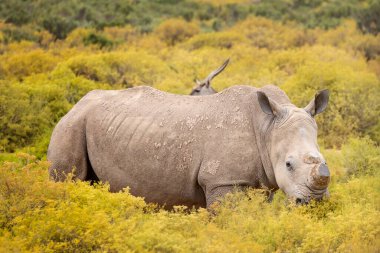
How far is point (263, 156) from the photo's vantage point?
6.48 meters

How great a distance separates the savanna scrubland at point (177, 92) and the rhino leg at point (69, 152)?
34 cm

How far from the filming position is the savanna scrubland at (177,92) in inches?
201

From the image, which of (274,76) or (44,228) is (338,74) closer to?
(274,76)

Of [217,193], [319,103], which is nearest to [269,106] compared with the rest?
[319,103]

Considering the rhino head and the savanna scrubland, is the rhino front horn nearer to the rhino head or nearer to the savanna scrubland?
the rhino head

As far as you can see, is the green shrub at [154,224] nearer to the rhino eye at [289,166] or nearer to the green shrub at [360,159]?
the rhino eye at [289,166]

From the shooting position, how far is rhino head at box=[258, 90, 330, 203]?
5.90 metres

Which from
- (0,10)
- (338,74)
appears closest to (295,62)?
(338,74)

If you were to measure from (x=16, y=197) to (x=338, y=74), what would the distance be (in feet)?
35.2

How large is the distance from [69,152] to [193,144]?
1.49 meters

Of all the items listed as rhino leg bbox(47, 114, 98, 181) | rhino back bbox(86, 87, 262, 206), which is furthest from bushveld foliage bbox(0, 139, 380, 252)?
rhino leg bbox(47, 114, 98, 181)

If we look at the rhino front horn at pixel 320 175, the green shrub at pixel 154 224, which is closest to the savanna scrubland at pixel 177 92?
the green shrub at pixel 154 224

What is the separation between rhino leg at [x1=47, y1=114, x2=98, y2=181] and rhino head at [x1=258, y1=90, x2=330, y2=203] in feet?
6.98

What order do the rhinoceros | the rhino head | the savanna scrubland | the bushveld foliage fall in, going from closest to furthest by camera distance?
the bushveld foliage < the savanna scrubland < the rhino head < the rhinoceros
